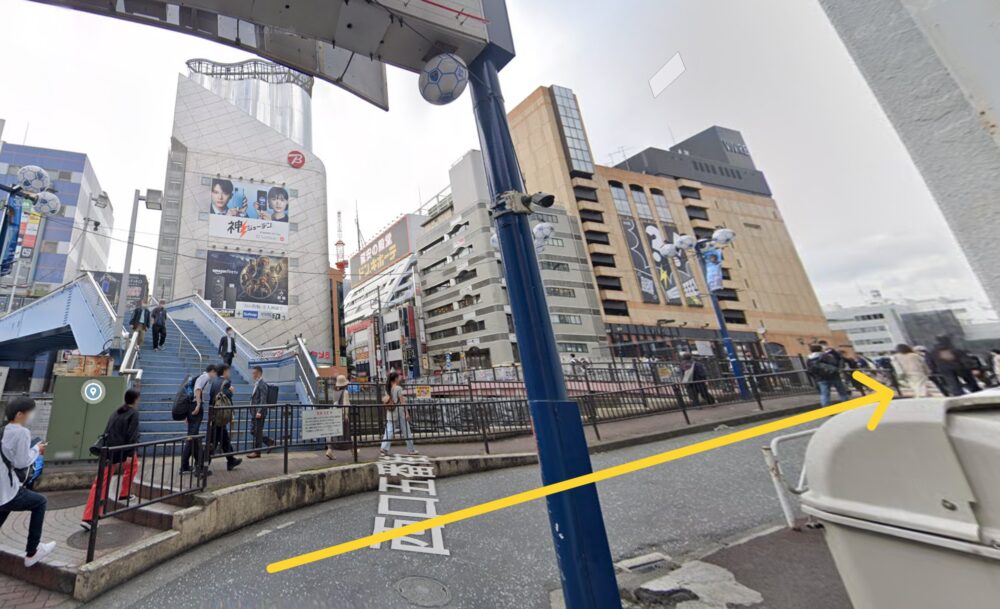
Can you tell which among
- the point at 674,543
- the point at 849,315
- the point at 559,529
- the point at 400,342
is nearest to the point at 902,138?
the point at 849,315

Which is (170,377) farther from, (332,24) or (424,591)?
(332,24)

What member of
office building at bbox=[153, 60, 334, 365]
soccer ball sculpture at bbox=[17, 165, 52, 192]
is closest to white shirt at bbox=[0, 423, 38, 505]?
soccer ball sculpture at bbox=[17, 165, 52, 192]

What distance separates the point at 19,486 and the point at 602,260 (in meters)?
51.6

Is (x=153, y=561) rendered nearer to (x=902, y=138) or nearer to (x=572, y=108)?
(x=902, y=138)

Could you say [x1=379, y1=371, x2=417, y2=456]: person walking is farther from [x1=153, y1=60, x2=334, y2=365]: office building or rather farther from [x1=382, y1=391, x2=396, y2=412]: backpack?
[x1=153, y1=60, x2=334, y2=365]: office building

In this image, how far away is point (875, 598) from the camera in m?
1.26

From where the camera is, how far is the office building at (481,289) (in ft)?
149

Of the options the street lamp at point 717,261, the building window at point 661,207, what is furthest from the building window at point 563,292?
the street lamp at point 717,261

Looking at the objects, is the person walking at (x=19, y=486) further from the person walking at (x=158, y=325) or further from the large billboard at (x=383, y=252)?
the large billboard at (x=383, y=252)

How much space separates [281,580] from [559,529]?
8.82ft

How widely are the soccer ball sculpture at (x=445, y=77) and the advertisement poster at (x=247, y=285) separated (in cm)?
3689

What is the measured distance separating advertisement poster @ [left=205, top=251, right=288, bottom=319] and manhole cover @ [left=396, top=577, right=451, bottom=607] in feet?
120

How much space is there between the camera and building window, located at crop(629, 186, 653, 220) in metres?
55.0

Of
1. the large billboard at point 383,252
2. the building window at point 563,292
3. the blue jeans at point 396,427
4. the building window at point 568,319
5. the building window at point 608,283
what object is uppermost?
the large billboard at point 383,252
